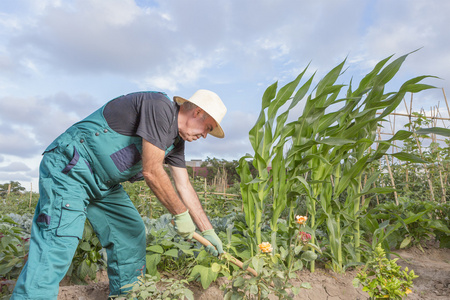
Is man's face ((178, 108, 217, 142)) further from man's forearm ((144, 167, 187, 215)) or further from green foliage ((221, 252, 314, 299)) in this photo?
green foliage ((221, 252, 314, 299))

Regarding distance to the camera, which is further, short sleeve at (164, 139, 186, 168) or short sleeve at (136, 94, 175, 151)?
short sleeve at (164, 139, 186, 168)

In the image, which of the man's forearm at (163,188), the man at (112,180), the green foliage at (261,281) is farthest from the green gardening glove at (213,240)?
the green foliage at (261,281)

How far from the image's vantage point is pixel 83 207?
2.00 meters

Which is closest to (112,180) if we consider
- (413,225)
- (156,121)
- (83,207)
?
(83,207)

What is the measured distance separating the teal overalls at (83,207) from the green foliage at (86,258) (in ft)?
1.41

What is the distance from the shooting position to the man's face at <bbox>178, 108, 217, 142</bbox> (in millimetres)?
2119

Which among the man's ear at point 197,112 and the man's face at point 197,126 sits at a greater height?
the man's ear at point 197,112

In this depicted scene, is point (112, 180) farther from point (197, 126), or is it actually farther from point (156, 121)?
point (197, 126)

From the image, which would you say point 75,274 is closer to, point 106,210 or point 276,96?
point 106,210

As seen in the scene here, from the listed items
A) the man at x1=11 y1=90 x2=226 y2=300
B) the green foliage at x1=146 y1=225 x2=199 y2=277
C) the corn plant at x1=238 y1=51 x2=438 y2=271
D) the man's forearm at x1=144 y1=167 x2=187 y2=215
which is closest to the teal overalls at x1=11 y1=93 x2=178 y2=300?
the man at x1=11 y1=90 x2=226 y2=300

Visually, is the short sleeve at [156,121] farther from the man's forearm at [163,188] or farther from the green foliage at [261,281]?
the green foliage at [261,281]

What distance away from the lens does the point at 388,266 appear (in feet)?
6.19

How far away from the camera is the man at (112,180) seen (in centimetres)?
184

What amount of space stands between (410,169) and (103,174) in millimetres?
4190
